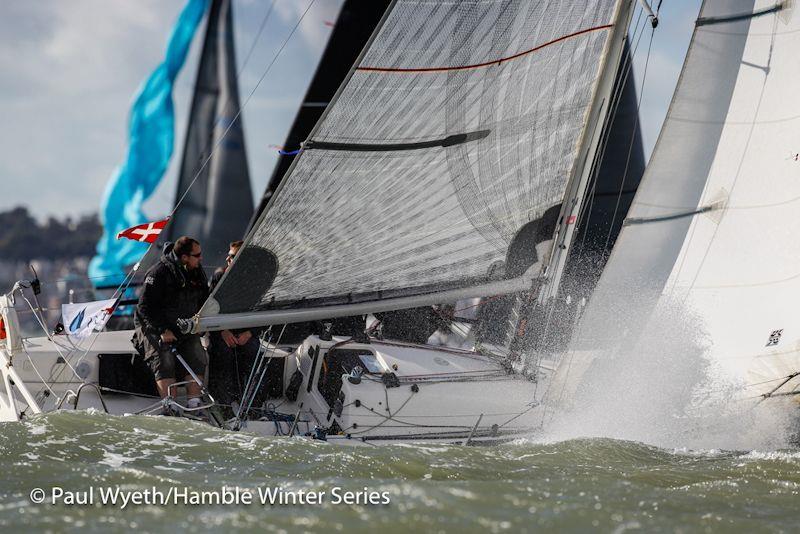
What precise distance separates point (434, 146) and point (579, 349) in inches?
63.0

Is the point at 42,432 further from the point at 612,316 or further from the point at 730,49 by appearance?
the point at 730,49

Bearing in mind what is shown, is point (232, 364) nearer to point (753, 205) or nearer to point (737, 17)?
point (753, 205)

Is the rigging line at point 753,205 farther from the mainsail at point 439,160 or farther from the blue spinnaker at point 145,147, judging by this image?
the blue spinnaker at point 145,147

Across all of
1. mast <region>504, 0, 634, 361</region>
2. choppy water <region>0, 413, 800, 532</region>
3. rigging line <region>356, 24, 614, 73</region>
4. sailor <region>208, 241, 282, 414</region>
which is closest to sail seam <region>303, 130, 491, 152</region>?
rigging line <region>356, 24, 614, 73</region>

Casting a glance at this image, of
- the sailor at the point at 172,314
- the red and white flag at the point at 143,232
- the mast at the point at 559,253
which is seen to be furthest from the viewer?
the red and white flag at the point at 143,232

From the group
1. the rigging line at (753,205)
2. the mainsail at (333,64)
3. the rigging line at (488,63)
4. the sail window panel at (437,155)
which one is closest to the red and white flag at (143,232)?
the mainsail at (333,64)

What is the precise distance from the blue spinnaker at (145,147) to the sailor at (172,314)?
24.0 feet

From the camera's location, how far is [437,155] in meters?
5.04

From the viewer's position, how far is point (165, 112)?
1207 cm

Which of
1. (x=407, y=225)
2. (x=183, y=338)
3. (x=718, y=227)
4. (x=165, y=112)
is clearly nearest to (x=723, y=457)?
(x=718, y=227)

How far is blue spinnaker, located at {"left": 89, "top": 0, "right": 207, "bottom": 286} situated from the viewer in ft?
39.3

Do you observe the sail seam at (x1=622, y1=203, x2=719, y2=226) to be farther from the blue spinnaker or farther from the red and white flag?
the blue spinnaker

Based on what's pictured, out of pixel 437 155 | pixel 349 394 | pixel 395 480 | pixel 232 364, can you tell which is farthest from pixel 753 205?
pixel 232 364

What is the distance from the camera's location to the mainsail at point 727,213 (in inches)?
219
